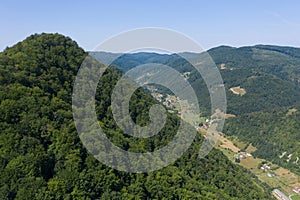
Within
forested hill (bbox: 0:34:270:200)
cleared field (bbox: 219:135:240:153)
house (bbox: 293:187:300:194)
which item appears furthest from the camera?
cleared field (bbox: 219:135:240:153)

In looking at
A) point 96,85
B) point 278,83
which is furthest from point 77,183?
point 278,83

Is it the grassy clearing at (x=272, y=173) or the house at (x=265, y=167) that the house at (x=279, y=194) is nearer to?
the grassy clearing at (x=272, y=173)

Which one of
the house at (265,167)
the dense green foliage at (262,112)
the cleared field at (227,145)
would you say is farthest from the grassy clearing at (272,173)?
the dense green foliage at (262,112)

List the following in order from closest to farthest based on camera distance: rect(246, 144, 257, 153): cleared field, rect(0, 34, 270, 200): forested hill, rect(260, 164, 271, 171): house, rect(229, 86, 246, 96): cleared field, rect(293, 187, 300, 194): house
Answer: rect(0, 34, 270, 200): forested hill
rect(293, 187, 300, 194): house
rect(260, 164, 271, 171): house
rect(246, 144, 257, 153): cleared field
rect(229, 86, 246, 96): cleared field

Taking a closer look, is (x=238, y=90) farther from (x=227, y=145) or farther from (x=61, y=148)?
(x=61, y=148)

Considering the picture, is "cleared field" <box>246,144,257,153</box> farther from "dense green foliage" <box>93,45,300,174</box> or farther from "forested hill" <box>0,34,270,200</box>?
"forested hill" <box>0,34,270,200</box>

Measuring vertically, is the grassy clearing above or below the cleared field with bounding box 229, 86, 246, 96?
below

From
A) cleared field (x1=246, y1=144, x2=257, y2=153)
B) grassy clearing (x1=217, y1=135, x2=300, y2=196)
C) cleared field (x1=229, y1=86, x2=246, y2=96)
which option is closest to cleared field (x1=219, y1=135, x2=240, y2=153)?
grassy clearing (x1=217, y1=135, x2=300, y2=196)

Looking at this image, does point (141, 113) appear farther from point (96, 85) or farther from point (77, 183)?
point (77, 183)

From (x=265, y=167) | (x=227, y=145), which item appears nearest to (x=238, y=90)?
(x=227, y=145)
